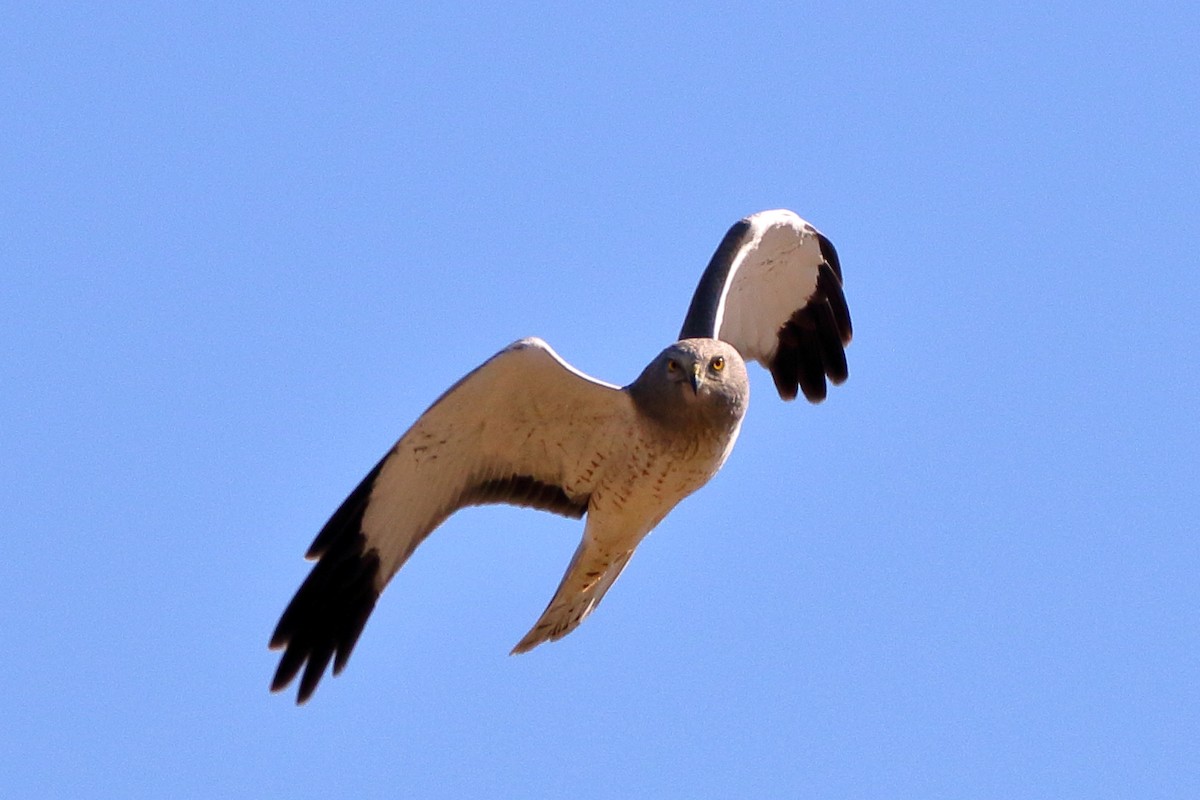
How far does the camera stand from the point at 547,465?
10.3m

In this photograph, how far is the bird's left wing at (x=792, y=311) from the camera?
11461mm

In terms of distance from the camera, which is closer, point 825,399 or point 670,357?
point 670,357

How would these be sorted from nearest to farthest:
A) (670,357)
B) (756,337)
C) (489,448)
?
1. (670,357)
2. (489,448)
3. (756,337)

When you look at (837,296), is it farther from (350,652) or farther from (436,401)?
(350,652)

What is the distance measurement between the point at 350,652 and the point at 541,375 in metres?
1.78

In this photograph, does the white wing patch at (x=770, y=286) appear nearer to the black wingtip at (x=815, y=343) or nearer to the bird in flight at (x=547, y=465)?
the black wingtip at (x=815, y=343)

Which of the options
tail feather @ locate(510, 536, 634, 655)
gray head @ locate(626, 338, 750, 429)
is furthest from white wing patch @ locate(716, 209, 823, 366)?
tail feather @ locate(510, 536, 634, 655)

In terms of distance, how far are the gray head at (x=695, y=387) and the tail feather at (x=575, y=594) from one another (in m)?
0.92

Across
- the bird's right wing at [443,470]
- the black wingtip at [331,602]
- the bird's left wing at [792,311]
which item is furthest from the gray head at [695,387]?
the bird's left wing at [792,311]

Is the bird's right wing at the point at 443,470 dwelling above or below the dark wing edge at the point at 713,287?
below

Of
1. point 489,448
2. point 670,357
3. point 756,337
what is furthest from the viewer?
→ point 756,337

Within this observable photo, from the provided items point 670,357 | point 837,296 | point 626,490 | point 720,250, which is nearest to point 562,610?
point 626,490

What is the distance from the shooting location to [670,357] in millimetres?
9438

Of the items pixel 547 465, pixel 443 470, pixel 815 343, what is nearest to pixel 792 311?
pixel 815 343
